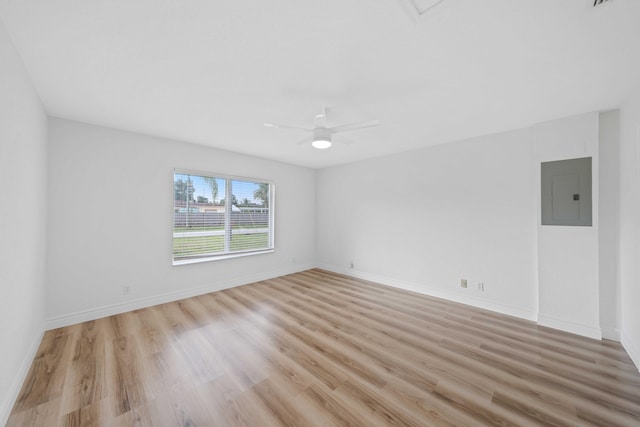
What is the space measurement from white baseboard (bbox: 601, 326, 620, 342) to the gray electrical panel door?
1.19 meters

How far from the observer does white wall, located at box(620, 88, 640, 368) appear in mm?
2145

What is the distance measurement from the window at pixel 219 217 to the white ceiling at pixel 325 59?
4.62 ft

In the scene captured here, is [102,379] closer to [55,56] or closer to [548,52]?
[55,56]

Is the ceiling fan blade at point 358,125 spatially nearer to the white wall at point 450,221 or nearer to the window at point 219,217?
the white wall at point 450,221

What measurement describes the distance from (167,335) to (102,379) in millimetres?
720

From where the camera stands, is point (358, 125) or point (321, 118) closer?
point (358, 125)

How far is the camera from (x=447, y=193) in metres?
3.88

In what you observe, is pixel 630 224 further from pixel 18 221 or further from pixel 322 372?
pixel 18 221

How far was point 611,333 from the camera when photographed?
2.61m

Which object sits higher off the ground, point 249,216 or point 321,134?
point 321,134

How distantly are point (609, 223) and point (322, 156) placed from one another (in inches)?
159

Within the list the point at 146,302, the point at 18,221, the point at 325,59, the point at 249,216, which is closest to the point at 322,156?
the point at 249,216

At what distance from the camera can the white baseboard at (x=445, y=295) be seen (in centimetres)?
320

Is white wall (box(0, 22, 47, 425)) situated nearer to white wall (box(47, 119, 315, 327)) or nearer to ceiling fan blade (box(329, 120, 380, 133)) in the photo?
white wall (box(47, 119, 315, 327))
